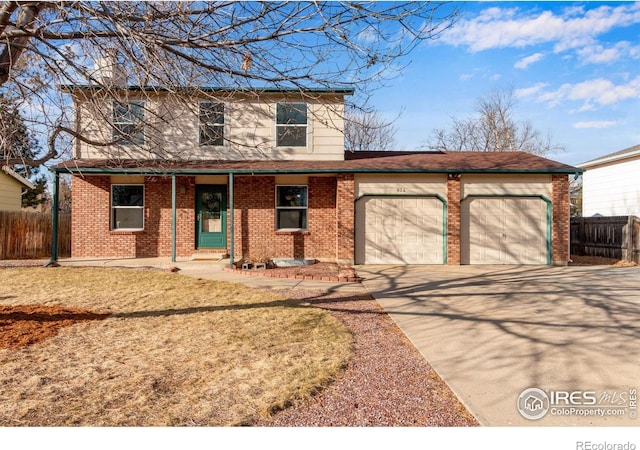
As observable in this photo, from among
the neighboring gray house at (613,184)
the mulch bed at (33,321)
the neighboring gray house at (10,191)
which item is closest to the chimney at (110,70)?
the mulch bed at (33,321)

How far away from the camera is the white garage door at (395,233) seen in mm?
11656

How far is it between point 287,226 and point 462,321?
7964 millimetres

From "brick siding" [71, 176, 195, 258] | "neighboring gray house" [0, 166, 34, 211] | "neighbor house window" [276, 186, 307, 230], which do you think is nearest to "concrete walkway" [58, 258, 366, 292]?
"brick siding" [71, 176, 195, 258]

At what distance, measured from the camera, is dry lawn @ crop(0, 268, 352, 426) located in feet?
9.33

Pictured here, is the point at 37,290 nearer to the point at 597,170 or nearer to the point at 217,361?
the point at 217,361

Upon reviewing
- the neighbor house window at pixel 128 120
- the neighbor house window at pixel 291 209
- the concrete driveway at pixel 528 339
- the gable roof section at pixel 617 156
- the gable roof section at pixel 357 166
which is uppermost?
the gable roof section at pixel 617 156

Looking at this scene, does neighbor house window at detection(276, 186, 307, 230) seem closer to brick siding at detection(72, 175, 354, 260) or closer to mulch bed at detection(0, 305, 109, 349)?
brick siding at detection(72, 175, 354, 260)

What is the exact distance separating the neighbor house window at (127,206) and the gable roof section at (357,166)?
3.72 feet

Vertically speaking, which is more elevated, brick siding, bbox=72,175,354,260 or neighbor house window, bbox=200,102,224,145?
Result: neighbor house window, bbox=200,102,224,145

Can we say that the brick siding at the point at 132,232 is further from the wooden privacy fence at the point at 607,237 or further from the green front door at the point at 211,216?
the wooden privacy fence at the point at 607,237

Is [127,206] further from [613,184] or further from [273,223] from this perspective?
[613,184]

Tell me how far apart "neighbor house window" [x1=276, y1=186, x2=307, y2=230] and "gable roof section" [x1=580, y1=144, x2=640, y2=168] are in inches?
602

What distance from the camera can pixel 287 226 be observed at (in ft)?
41.2

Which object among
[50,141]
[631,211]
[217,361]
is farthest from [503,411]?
[631,211]
